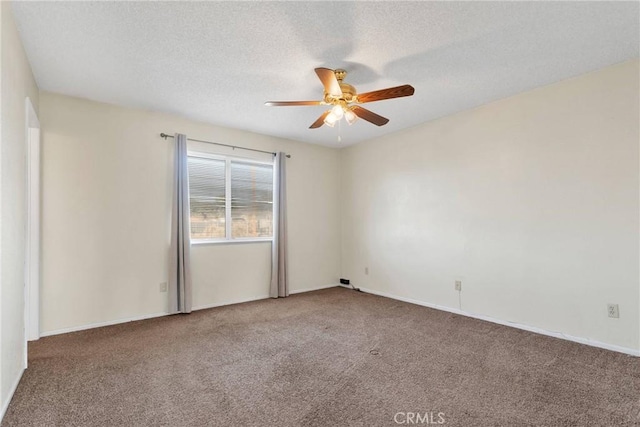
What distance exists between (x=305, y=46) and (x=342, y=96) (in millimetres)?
491

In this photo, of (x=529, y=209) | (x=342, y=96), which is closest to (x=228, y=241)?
(x=342, y=96)

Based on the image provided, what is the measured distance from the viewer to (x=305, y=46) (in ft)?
7.90

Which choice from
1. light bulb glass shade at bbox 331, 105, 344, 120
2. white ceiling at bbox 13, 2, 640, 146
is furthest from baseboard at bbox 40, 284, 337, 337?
light bulb glass shade at bbox 331, 105, 344, 120

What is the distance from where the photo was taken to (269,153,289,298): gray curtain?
15.6 ft

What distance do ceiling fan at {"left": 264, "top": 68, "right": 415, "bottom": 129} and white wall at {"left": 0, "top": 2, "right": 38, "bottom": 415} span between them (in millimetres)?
1698

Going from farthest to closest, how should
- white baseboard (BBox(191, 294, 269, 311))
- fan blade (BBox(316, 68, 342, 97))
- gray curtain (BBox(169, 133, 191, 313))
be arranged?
white baseboard (BBox(191, 294, 269, 311)), gray curtain (BBox(169, 133, 191, 313)), fan blade (BBox(316, 68, 342, 97))

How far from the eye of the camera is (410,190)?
14.9 feet

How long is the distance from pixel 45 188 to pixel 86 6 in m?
2.10

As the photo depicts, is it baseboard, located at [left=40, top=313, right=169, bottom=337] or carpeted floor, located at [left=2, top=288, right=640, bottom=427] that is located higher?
baseboard, located at [left=40, top=313, right=169, bottom=337]

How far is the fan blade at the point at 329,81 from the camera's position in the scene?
229 cm

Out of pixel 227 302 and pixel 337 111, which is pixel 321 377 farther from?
pixel 227 302

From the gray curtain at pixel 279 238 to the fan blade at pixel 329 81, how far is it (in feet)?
7.86

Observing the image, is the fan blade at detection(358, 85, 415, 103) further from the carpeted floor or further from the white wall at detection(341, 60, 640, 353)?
the carpeted floor

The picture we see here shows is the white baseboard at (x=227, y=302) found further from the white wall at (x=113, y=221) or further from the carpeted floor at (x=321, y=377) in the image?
the carpeted floor at (x=321, y=377)
